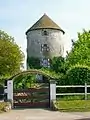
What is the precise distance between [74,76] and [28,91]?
13.6ft

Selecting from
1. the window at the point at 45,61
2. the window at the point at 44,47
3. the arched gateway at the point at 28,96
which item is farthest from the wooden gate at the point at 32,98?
Result: the window at the point at 44,47

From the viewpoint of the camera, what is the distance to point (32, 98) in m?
26.3

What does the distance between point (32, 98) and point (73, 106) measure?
164 inches

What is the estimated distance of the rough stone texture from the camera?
70750 mm

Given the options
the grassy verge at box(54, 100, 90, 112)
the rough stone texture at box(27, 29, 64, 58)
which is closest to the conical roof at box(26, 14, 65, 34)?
the rough stone texture at box(27, 29, 64, 58)

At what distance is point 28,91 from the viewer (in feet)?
86.1

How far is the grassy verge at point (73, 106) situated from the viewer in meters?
22.6

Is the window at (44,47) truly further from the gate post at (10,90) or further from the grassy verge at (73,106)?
the grassy verge at (73,106)

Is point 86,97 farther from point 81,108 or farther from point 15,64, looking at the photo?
point 15,64

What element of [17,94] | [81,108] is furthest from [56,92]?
[81,108]

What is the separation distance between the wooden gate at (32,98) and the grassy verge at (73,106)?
6.20 feet

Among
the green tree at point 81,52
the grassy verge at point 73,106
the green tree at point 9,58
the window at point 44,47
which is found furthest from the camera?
the window at point 44,47

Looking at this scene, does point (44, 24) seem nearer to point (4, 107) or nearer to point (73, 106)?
point (73, 106)

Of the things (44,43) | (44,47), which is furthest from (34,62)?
(44,43)
